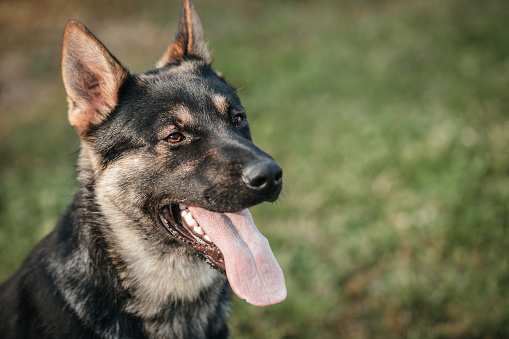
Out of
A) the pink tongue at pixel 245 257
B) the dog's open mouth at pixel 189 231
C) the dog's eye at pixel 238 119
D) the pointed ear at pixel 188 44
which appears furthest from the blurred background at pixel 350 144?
the pink tongue at pixel 245 257

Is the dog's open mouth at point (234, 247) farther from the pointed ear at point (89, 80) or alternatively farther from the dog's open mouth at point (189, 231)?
the pointed ear at point (89, 80)

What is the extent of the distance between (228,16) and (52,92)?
6.65 meters

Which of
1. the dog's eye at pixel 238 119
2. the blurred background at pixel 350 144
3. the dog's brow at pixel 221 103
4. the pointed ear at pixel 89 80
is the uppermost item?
the pointed ear at pixel 89 80

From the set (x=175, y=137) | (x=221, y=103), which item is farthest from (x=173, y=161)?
(x=221, y=103)

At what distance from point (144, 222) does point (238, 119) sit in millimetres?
1125

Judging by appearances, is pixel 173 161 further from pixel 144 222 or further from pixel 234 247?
pixel 234 247

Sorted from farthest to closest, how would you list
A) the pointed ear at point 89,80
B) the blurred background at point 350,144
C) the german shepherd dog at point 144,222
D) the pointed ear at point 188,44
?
the blurred background at point 350,144 < the pointed ear at point 188,44 < the pointed ear at point 89,80 < the german shepherd dog at point 144,222

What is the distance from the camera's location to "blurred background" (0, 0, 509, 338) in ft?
12.9

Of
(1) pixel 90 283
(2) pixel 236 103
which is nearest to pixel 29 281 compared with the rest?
(1) pixel 90 283

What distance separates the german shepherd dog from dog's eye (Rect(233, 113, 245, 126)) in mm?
151

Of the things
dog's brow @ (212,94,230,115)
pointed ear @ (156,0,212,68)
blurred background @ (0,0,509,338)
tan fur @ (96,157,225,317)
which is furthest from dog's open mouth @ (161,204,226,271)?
pointed ear @ (156,0,212,68)

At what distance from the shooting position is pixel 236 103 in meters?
3.13

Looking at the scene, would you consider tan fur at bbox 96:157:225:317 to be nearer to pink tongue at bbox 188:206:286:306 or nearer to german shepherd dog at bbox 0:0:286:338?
german shepherd dog at bbox 0:0:286:338

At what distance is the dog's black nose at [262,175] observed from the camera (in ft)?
7.58
